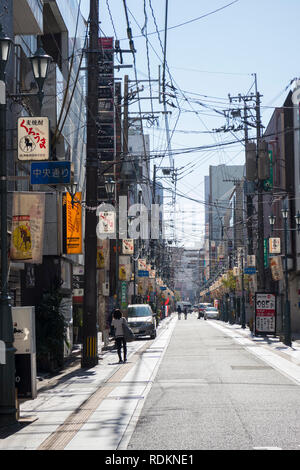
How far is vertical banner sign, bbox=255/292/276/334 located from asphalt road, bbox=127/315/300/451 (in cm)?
1642

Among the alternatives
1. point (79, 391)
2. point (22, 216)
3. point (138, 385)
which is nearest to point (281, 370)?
point (138, 385)

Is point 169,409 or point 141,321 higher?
point 169,409

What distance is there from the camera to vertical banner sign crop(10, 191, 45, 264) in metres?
19.5

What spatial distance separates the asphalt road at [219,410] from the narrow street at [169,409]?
1cm

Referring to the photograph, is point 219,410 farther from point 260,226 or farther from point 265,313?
point 260,226

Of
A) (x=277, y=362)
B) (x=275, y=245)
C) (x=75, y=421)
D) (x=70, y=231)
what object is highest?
(x=275, y=245)

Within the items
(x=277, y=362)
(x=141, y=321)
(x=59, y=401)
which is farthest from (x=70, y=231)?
(x=141, y=321)

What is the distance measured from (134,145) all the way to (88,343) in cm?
11650

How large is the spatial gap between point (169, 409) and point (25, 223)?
787 cm

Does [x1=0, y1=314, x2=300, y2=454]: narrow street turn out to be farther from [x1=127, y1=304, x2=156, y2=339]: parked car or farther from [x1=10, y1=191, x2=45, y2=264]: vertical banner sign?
[x1=127, y1=304, x2=156, y2=339]: parked car

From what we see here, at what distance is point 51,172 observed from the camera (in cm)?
2038

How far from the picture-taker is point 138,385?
18.2 meters

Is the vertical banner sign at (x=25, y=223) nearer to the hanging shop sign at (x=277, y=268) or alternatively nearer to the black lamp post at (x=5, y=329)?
the black lamp post at (x=5, y=329)

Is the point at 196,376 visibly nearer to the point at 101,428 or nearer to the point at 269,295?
the point at 101,428
